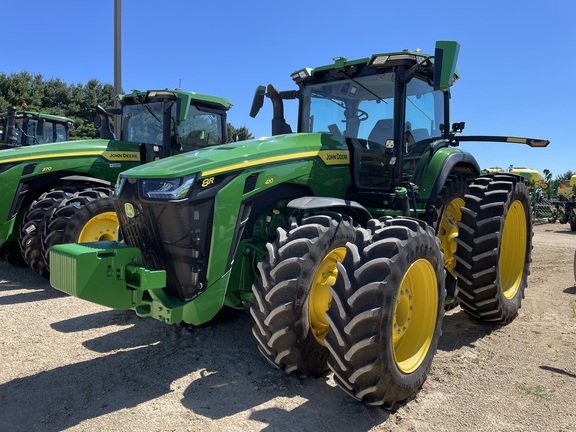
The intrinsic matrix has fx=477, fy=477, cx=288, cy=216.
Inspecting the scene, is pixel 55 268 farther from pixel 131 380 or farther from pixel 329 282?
pixel 329 282

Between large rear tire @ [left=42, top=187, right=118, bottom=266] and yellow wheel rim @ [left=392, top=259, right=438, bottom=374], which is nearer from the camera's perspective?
yellow wheel rim @ [left=392, top=259, right=438, bottom=374]

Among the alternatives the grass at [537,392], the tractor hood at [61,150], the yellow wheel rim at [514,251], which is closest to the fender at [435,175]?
the yellow wheel rim at [514,251]

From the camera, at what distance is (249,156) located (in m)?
3.67

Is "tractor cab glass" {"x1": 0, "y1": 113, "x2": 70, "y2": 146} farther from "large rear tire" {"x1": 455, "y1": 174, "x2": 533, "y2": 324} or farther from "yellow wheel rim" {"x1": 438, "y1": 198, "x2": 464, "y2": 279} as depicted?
A: "large rear tire" {"x1": 455, "y1": 174, "x2": 533, "y2": 324}

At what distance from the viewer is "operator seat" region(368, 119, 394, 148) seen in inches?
170

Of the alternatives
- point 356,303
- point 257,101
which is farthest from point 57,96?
point 356,303

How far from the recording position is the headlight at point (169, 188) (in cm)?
331

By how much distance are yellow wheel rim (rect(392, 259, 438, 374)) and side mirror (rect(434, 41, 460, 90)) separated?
1394 mm

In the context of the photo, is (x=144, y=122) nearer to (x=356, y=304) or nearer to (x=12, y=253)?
(x=12, y=253)

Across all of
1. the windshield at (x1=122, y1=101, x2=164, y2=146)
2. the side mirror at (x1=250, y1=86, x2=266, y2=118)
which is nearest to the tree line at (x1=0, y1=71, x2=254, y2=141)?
the windshield at (x1=122, y1=101, x2=164, y2=146)

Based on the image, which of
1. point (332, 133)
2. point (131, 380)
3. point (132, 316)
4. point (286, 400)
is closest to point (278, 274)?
point (286, 400)

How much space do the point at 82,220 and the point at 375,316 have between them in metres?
4.66

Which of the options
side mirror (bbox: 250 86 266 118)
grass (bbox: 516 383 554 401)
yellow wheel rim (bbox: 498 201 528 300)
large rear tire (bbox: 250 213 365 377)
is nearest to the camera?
large rear tire (bbox: 250 213 365 377)

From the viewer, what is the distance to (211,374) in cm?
366
